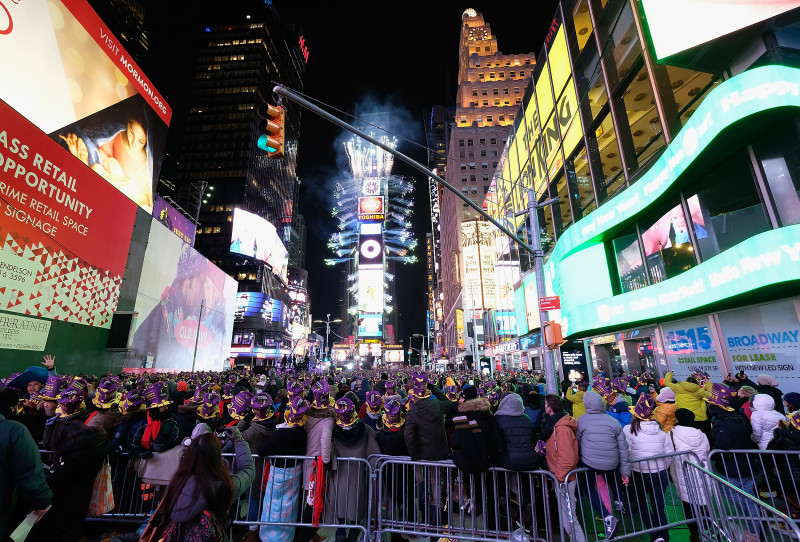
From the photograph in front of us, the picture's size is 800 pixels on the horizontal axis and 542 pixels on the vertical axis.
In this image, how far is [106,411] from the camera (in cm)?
610

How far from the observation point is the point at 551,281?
2822 cm

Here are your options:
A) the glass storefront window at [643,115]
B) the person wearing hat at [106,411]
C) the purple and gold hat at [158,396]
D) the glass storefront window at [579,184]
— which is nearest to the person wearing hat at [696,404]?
the purple and gold hat at [158,396]

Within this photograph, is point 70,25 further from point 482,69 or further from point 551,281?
point 482,69

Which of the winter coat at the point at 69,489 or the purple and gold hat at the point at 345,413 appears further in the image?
the purple and gold hat at the point at 345,413

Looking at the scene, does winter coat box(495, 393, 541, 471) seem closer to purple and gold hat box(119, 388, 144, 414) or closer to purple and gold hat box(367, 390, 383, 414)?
purple and gold hat box(367, 390, 383, 414)

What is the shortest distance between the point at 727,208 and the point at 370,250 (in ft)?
248

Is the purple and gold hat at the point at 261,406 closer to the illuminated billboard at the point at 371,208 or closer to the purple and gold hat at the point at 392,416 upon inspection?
the purple and gold hat at the point at 392,416

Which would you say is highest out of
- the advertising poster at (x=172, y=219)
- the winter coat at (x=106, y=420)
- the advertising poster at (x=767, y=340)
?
the advertising poster at (x=172, y=219)

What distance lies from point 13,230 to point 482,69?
95356mm

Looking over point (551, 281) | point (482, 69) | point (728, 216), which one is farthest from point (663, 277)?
point (482, 69)

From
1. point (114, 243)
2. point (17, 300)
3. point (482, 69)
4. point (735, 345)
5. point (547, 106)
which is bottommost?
point (735, 345)

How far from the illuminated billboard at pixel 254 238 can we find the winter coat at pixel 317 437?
212ft

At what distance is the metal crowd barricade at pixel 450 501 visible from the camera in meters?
4.87

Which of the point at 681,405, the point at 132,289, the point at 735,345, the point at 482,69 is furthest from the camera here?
the point at 482,69
